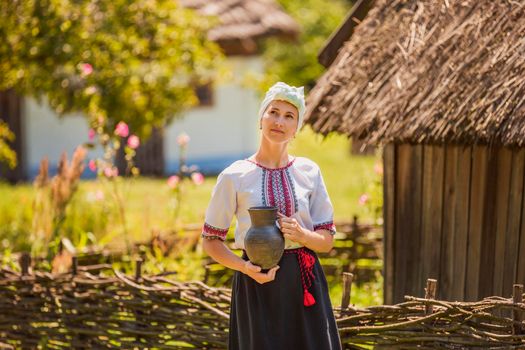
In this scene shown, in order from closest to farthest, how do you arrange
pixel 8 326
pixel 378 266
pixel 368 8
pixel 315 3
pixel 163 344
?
pixel 163 344 → pixel 8 326 → pixel 368 8 → pixel 378 266 → pixel 315 3

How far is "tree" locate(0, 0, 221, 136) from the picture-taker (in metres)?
9.12

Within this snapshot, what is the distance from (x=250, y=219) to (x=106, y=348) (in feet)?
7.41

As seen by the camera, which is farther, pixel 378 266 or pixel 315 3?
pixel 315 3

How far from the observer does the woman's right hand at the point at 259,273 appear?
419 cm

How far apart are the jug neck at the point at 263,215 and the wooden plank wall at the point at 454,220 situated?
211 cm

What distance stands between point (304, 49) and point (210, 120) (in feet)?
16.9

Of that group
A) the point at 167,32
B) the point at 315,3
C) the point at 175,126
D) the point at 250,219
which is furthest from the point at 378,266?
the point at 315,3

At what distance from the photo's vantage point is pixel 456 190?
6.22m

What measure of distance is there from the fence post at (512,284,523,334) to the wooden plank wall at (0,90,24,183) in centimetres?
1441

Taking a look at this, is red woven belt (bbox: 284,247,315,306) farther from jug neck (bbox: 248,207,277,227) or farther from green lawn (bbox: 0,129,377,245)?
green lawn (bbox: 0,129,377,245)

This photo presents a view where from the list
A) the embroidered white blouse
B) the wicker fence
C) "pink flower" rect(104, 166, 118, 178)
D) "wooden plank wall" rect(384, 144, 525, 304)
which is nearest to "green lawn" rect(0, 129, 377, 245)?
"pink flower" rect(104, 166, 118, 178)

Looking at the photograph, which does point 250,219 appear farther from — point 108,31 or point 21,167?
point 21,167

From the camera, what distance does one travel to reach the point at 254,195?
431 centimetres

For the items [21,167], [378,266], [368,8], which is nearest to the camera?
[368,8]
